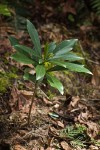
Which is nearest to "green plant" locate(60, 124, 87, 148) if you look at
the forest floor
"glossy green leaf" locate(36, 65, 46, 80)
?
the forest floor

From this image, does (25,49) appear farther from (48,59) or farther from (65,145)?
(65,145)

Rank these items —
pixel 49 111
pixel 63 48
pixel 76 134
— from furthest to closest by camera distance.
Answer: pixel 49 111 → pixel 76 134 → pixel 63 48

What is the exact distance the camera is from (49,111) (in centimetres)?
318

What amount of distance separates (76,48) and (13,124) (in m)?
1.77

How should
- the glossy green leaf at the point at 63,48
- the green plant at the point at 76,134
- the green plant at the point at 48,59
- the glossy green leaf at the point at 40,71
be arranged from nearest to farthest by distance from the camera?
the glossy green leaf at the point at 40,71 → the green plant at the point at 48,59 → the glossy green leaf at the point at 63,48 → the green plant at the point at 76,134

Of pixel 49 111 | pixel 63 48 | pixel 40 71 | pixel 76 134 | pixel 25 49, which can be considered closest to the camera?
pixel 40 71

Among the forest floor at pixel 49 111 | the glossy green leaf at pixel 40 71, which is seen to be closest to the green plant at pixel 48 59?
the glossy green leaf at pixel 40 71

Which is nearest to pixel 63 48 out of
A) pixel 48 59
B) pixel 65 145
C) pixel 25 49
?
pixel 48 59

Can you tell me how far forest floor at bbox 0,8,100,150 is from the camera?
2.78 meters

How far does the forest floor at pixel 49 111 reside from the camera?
9.13ft

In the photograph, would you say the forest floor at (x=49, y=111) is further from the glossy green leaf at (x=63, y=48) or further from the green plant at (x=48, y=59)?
the glossy green leaf at (x=63, y=48)

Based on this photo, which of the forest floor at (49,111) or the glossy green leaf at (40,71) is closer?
the glossy green leaf at (40,71)

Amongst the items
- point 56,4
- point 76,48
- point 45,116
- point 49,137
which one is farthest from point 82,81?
point 56,4

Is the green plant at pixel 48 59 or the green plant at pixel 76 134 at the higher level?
the green plant at pixel 48 59
